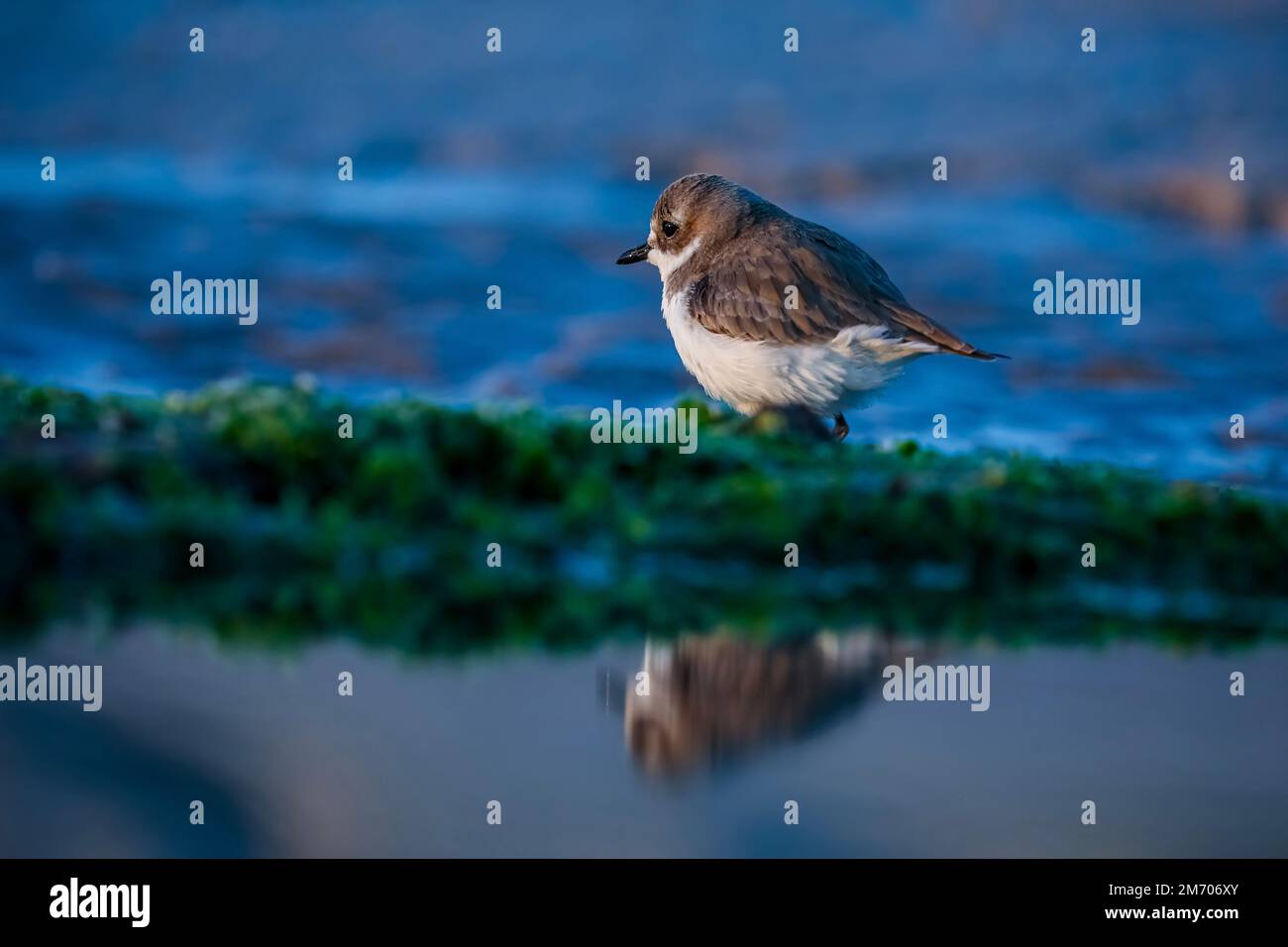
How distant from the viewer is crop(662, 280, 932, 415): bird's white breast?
25.8 ft

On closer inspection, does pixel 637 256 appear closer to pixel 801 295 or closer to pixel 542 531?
pixel 801 295

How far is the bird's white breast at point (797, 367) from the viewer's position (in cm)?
786

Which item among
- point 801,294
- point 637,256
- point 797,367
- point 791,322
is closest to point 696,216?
point 637,256

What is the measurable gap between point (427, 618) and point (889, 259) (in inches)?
454

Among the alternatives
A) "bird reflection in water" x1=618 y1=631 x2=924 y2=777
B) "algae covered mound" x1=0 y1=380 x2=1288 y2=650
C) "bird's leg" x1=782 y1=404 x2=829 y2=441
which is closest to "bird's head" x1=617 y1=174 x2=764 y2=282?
"bird's leg" x1=782 y1=404 x2=829 y2=441

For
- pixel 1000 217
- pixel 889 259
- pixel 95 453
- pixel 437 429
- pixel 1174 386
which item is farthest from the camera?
pixel 1000 217

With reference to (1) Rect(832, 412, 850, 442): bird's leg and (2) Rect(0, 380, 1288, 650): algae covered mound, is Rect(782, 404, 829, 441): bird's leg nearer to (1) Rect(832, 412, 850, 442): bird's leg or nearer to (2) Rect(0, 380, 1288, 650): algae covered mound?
(2) Rect(0, 380, 1288, 650): algae covered mound

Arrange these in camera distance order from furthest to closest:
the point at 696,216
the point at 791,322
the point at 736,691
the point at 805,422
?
the point at 696,216 → the point at 791,322 → the point at 805,422 → the point at 736,691

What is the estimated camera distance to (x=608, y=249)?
16.0 meters

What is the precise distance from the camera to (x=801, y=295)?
8.06 meters

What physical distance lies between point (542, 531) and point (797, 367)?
2453mm

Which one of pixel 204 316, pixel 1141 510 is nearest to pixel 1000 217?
pixel 204 316

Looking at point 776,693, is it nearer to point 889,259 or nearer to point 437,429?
point 437,429

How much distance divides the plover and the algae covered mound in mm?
855
